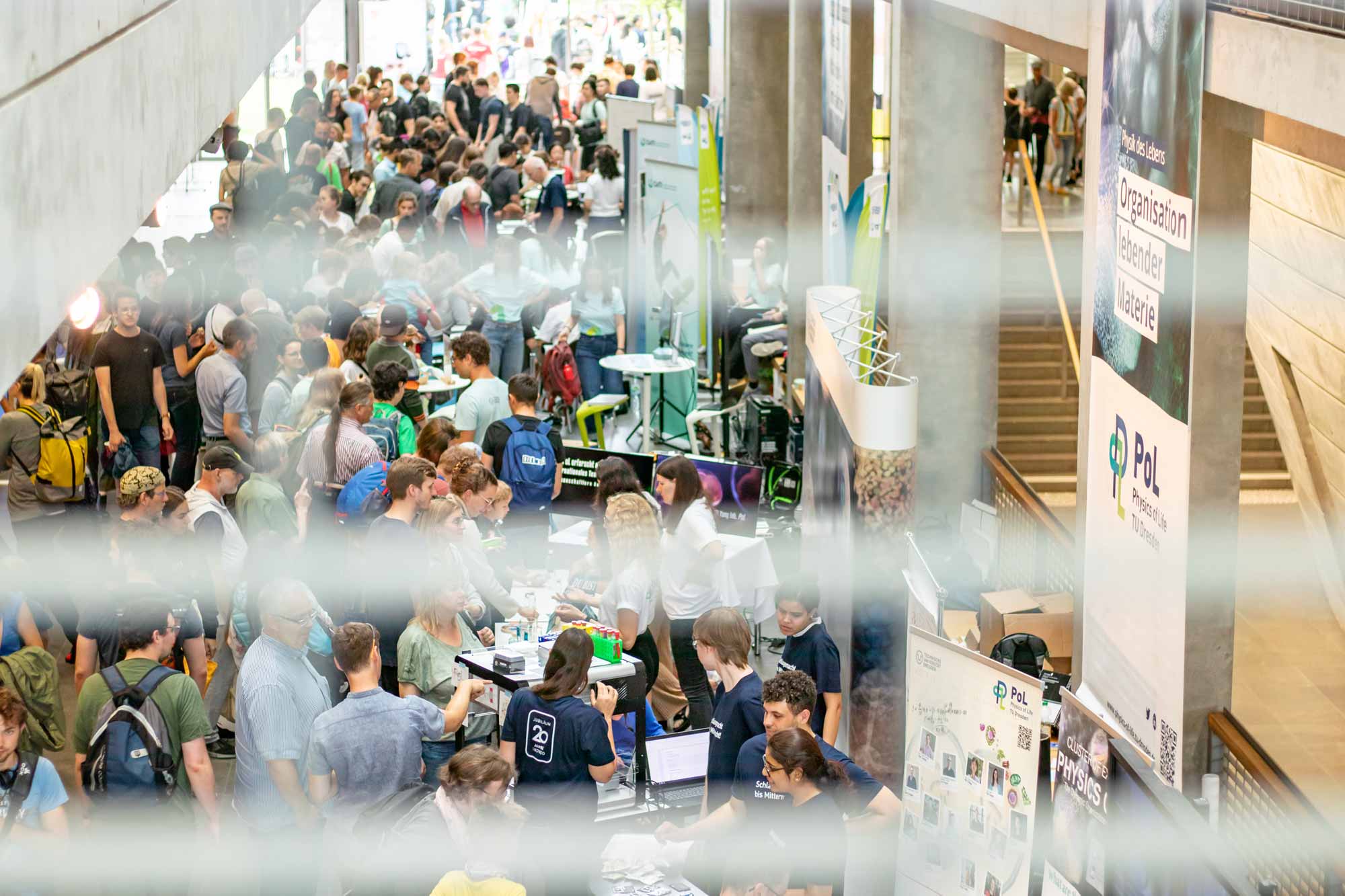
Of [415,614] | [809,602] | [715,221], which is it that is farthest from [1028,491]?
[715,221]

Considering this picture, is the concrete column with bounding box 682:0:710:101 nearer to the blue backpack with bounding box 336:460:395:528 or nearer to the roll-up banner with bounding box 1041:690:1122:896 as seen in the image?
the blue backpack with bounding box 336:460:395:528

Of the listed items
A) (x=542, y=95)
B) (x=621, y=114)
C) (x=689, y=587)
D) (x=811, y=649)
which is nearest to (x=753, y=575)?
(x=689, y=587)

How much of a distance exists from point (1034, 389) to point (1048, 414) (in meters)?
0.12

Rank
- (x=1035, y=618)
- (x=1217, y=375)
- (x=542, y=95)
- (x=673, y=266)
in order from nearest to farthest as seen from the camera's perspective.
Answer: (x=1217, y=375) < (x=1035, y=618) < (x=673, y=266) < (x=542, y=95)

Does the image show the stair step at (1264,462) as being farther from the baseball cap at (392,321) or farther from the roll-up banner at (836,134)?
the baseball cap at (392,321)

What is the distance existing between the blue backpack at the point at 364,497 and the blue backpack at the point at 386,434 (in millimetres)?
330


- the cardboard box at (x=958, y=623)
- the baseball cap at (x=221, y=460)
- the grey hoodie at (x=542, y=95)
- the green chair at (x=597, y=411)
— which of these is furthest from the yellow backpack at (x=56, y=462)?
the grey hoodie at (x=542, y=95)

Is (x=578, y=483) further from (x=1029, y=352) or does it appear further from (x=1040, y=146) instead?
(x=1040, y=146)

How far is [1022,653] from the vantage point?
2879 millimetres

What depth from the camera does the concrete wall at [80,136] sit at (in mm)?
450

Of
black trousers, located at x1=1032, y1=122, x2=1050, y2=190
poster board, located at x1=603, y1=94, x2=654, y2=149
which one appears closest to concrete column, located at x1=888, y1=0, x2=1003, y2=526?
poster board, located at x1=603, y1=94, x2=654, y2=149

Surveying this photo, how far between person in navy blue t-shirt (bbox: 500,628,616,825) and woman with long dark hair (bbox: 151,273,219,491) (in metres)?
2.38

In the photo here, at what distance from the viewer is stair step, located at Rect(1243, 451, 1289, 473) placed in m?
5.75

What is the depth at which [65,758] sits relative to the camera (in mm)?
3408
